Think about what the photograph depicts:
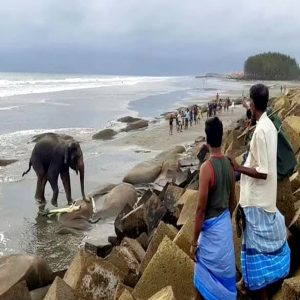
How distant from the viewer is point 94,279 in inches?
192

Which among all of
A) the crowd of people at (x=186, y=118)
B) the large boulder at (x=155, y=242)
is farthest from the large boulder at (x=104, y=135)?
the large boulder at (x=155, y=242)

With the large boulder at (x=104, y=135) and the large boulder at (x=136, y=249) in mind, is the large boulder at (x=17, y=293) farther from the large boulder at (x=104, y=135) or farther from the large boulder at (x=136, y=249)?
the large boulder at (x=104, y=135)

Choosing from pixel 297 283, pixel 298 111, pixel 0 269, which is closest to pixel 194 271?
pixel 297 283

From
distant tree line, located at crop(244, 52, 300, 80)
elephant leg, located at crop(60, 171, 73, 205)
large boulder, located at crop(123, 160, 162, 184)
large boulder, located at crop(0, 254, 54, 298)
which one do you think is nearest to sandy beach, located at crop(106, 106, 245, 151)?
large boulder, located at crop(123, 160, 162, 184)

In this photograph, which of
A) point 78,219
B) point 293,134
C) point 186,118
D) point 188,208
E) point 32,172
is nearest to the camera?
point 188,208

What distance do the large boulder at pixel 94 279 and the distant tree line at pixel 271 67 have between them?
113 m

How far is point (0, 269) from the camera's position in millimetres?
5703

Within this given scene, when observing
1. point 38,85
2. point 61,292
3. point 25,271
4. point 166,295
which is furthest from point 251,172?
point 38,85

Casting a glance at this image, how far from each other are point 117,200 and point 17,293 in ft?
17.4

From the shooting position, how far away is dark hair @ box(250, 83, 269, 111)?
13.4ft

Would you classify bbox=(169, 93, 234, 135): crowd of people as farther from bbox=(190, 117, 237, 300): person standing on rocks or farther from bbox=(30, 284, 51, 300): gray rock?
bbox=(190, 117, 237, 300): person standing on rocks

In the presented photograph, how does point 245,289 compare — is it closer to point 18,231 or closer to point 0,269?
point 0,269

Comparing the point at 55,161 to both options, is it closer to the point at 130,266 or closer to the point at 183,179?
the point at 183,179

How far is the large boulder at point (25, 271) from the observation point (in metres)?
5.55
